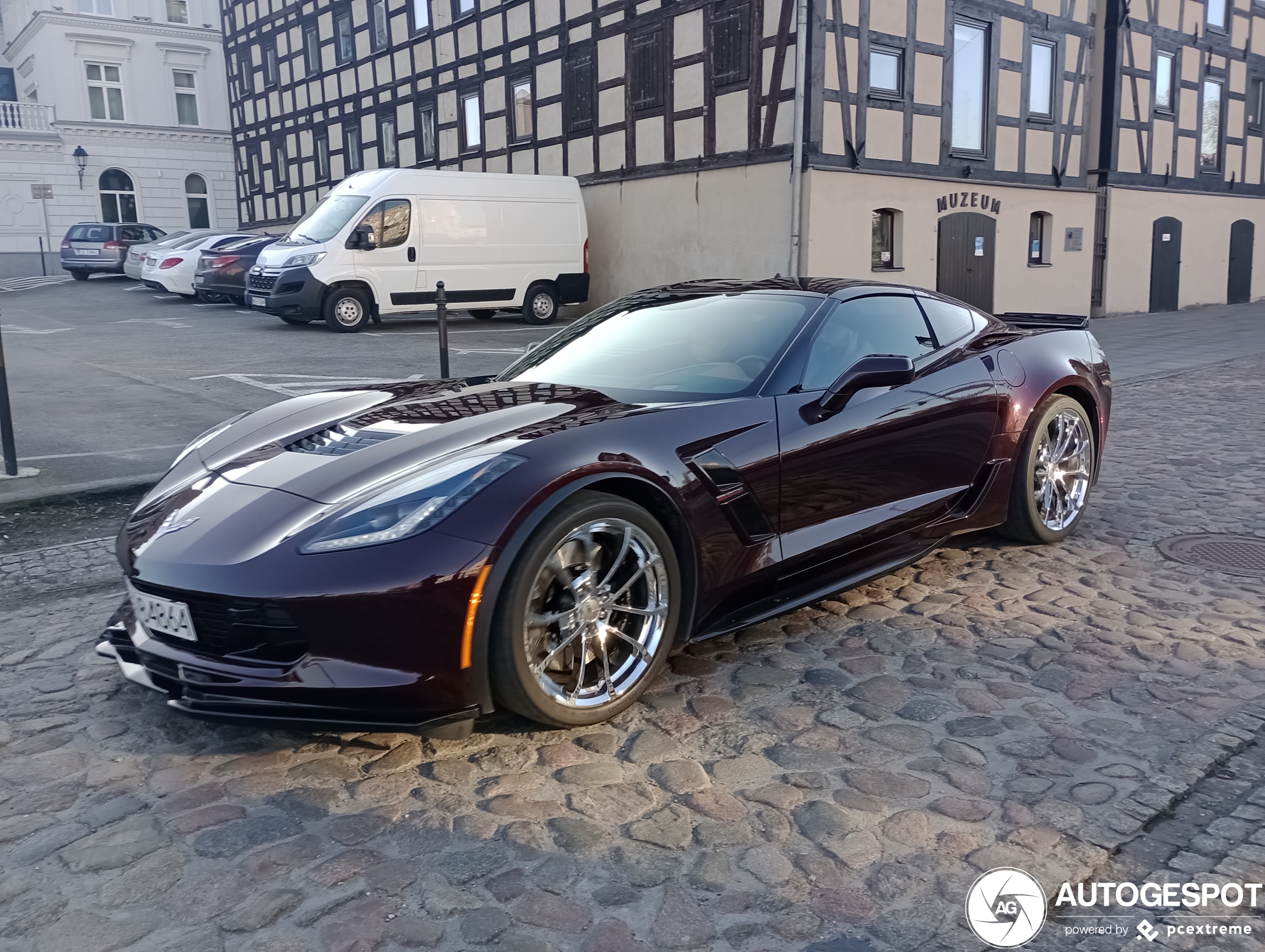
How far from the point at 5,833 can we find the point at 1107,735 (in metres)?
2.97

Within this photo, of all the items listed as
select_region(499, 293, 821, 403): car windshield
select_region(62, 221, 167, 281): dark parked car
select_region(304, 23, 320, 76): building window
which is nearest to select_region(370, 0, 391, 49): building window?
select_region(304, 23, 320, 76): building window

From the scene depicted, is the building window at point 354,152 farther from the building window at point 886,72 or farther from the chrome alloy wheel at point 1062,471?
the chrome alloy wheel at point 1062,471

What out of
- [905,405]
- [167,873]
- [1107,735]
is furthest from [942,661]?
[167,873]

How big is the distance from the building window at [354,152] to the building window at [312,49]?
2711mm

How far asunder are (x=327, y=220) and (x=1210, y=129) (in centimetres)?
1992

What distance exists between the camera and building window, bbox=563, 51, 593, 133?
66.4 feet

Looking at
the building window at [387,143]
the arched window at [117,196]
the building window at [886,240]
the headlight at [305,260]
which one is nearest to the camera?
the headlight at [305,260]

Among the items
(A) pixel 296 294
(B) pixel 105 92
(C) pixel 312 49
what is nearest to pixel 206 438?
(A) pixel 296 294

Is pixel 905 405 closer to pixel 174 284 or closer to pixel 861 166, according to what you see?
pixel 861 166

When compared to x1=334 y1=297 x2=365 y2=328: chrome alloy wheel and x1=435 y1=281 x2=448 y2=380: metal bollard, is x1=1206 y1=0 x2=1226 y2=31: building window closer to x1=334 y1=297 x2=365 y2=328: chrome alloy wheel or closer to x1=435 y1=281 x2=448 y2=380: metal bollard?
x1=334 y1=297 x2=365 y2=328: chrome alloy wheel

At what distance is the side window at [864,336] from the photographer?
399 cm

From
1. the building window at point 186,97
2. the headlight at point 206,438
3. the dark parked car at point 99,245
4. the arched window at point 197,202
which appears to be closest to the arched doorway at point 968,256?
the headlight at point 206,438

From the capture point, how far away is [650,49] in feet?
61.5

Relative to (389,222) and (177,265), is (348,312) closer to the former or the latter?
(389,222)
